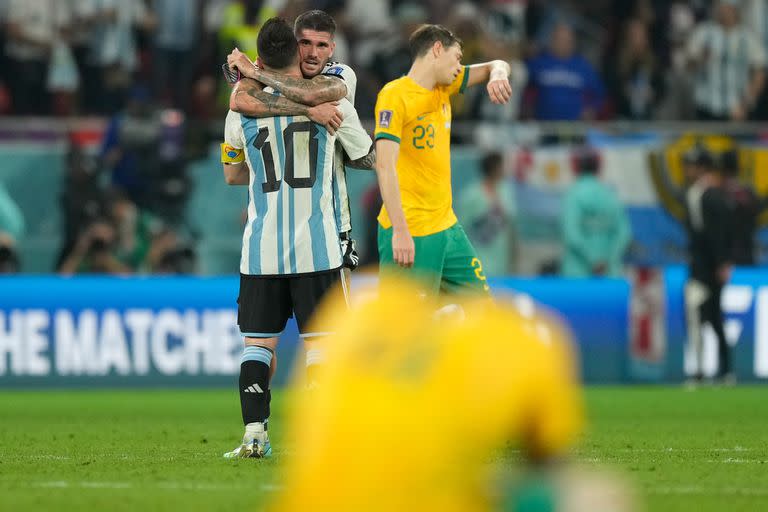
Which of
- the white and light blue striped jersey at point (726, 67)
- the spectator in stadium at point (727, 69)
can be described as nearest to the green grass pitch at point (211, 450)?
the spectator in stadium at point (727, 69)

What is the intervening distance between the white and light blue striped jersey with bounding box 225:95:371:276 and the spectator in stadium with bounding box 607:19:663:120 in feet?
36.5

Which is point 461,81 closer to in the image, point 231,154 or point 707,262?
point 231,154

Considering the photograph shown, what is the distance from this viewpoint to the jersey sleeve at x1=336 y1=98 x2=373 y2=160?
7566mm

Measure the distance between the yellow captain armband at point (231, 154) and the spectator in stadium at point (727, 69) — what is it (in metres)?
11.1

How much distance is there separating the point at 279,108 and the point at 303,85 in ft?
0.55

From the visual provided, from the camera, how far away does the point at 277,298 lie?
297 inches

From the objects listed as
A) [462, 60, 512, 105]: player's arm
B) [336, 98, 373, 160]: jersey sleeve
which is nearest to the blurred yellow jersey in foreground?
[336, 98, 373, 160]: jersey sleeve

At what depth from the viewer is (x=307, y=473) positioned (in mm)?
3066

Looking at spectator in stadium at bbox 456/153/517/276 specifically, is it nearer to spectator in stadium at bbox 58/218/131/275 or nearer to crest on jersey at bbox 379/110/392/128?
spectator in stadium at bbox 58/218/131/275

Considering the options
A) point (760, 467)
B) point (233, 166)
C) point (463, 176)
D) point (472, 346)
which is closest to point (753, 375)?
point (463, 176)

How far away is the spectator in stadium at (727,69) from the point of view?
17.8 meters

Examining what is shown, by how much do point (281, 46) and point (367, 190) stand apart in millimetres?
7989

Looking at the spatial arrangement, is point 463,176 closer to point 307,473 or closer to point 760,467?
point 760,467

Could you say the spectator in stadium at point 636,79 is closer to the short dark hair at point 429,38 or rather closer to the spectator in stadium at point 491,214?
the spectator in stadium at point 491,214
